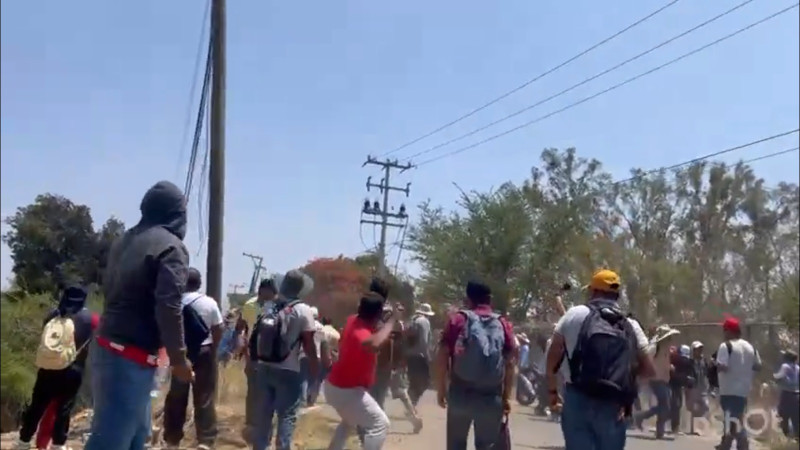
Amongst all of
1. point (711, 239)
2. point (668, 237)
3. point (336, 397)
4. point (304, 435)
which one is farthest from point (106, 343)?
point (668, 237)

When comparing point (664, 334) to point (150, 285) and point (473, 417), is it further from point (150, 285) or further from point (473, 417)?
point (150, 285)

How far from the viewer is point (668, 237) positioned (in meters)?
18.8

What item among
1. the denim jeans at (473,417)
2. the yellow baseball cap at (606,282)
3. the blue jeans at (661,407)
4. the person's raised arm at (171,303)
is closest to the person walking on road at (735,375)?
the blue jeans at (661,407)

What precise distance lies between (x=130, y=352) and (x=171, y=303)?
396 millimetres

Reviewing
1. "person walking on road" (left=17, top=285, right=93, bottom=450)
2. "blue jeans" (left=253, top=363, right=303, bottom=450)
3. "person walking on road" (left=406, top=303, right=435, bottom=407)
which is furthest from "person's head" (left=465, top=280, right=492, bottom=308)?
"person walking on road" (left=406, top=303, right=435, bottom=407)

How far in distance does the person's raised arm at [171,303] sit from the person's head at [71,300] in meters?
3.70

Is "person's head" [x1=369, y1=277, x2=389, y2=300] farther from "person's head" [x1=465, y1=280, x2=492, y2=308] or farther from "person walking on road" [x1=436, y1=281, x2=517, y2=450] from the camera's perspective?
"person walking on road" [x1=436, y1=281, x2=517, y2=450]

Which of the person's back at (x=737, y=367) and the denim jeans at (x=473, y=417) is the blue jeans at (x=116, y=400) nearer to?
the denim jeans at (x=473, y=417)

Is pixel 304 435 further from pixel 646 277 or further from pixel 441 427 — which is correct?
pixel 646 277

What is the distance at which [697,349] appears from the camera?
41.8 feet

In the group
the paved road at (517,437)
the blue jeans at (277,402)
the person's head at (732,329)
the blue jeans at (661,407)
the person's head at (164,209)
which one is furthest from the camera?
the blue jeans at (661,407)

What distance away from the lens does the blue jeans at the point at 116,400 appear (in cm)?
515

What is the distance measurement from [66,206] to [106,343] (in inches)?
355

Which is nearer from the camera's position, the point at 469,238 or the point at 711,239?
the point at 711,239
